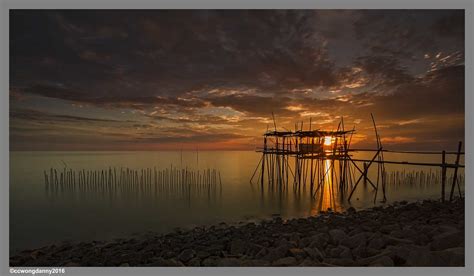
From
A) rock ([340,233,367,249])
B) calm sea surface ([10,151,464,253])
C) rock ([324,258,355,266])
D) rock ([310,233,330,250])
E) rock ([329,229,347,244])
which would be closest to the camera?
rock ([324,258,355,266])

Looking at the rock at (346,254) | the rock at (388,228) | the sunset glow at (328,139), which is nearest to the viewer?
the rock at (346,254)

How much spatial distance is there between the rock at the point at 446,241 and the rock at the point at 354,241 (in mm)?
874

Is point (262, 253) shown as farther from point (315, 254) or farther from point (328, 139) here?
point (328, 139)

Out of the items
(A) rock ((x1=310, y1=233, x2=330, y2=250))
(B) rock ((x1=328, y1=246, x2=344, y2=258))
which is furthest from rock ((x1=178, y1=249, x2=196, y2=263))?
(B) rock ((x1=328, y1=246, x2=344, y2=258))

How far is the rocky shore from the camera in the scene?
12.4ft

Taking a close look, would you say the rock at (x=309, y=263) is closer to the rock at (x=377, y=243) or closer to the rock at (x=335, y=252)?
the rock at (x=335, y=252)

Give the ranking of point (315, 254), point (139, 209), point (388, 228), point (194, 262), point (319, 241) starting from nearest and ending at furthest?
point (315, 254) → point (194, 262) → point (319, 241) → point (388, 228) → point (139, 209)

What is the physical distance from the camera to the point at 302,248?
14.2 ft

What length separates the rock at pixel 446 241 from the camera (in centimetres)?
398

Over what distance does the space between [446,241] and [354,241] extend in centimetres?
121

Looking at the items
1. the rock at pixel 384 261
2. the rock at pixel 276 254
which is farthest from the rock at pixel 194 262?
the rock at pixel 384 261

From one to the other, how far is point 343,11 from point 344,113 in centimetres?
378

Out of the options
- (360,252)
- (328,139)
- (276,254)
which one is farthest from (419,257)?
(328,139)

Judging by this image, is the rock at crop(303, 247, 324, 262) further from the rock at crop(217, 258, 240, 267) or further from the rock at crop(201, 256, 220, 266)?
the rock at crop(201, 256, 220, 266)
